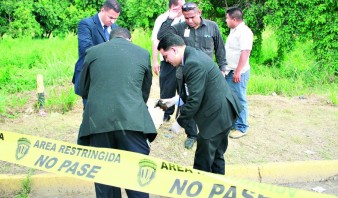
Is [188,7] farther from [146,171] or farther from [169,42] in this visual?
[146,171]

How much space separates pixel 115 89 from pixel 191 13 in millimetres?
2344

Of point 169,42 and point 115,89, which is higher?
point 169,42

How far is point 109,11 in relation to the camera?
5.32 metres

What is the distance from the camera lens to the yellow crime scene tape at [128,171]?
10.9 ft

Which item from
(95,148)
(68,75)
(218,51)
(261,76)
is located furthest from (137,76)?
(261,76)

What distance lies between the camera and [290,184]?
218 inches

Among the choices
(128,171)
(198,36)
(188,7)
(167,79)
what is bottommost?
(128,171)

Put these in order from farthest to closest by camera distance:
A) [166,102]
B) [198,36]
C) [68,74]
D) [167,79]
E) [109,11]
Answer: [68,74] < [167,79] < [198,36] < [109,11] < [166,102]

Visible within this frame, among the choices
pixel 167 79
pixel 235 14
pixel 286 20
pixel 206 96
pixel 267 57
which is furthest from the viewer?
pixel 267 57

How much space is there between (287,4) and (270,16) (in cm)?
47

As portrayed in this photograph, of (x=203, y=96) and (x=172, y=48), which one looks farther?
(x=203, y=96)

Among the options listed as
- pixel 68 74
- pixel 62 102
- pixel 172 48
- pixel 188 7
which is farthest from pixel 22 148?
pixel 68 74

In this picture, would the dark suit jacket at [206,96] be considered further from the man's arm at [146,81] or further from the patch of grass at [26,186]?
the patch of grass at [26,186]

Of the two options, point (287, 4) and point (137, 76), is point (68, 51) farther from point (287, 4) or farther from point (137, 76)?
point (137, 76)
